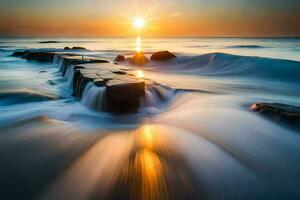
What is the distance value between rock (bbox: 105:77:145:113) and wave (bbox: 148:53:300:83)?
7.60 meters

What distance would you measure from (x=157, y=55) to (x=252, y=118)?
14.4 m

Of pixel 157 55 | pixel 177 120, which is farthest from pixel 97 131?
pixel 157 55

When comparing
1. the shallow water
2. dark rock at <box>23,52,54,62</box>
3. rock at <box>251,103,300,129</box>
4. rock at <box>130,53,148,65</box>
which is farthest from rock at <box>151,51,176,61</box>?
rock at <box>251,103,300,129</box>

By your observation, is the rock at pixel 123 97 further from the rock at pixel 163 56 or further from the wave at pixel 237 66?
the rock at pixel 163 56

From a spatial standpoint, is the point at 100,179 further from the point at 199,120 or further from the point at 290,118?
the point at 290,118

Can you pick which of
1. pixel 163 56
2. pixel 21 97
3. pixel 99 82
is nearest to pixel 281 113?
pixel 99 82

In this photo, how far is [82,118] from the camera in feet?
15.9

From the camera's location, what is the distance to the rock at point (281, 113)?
417cm

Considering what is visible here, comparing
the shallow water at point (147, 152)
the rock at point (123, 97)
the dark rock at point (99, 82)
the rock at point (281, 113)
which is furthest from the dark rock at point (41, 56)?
the rock at point (281, 113)

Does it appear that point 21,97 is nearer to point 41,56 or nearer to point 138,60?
point 138,60

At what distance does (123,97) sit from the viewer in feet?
17.1

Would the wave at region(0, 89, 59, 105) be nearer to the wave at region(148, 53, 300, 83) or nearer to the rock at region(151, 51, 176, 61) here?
the wave at region(148, 53, 300, 83)

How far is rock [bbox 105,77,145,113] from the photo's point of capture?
5155 millimetres

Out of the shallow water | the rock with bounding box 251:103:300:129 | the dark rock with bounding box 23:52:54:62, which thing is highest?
the rock with bounding box 251:103:300:129
